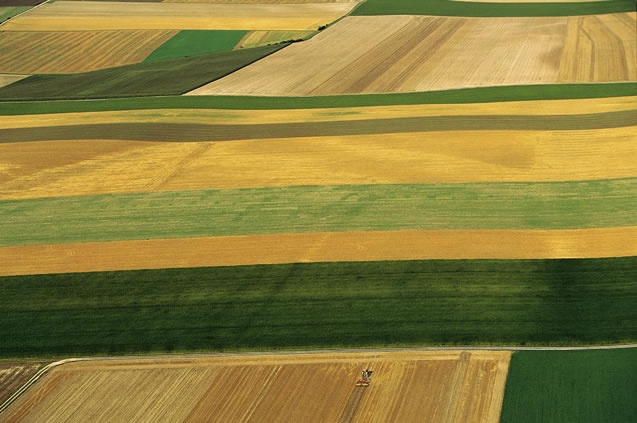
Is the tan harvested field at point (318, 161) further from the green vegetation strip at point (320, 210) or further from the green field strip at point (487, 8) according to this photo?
the green field strip at point (487, 8)

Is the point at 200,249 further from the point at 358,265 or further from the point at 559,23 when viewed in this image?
the point at 559,23

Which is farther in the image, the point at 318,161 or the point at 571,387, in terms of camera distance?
the point at 318,161

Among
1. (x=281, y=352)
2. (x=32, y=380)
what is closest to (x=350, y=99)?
(x=281, y=352)

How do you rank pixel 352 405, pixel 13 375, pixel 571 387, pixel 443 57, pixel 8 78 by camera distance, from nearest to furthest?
pixel 352 405, pixel 571 387, pixel 13 375, pixel 443 57, pixel 8 78

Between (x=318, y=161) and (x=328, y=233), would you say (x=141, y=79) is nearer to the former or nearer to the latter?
(x=318, y=161)

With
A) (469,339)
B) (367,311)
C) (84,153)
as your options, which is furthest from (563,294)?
(84,153)

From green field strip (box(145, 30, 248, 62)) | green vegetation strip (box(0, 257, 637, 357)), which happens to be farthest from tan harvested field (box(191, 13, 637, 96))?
green vegetation strip (box(0, 257, 637, 357))
